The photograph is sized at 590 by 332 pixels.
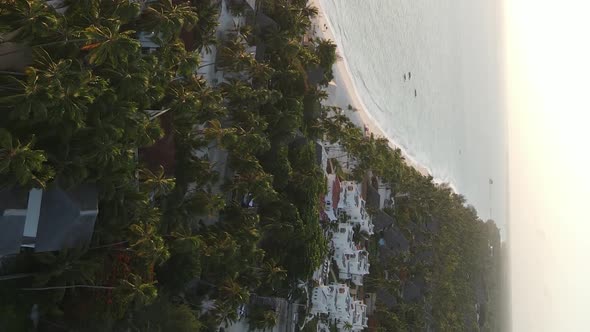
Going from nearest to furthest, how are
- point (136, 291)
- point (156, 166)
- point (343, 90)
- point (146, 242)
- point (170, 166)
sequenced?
point (136, 291), point (146, 242), point (156, 166), point (170, 166), point (343, 90)

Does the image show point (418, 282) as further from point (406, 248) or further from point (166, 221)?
point (166, 221)

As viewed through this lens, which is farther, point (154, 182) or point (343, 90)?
point (343, 90)

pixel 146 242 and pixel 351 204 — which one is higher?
pixel 351 204

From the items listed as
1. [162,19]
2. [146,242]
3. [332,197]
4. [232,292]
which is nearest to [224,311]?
[232,292]

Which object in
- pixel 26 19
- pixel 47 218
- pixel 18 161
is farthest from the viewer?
pixel 47 218

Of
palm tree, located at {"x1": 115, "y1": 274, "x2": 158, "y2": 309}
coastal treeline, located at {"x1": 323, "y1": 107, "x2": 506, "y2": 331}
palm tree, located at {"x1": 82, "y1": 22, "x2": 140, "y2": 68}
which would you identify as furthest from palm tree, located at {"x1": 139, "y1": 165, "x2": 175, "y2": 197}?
coastal treeline, located at {"x1": 323, "y1": 107, "x2": 506, "y2": 331}

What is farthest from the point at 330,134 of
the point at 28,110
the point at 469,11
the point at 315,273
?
the point at 469,11

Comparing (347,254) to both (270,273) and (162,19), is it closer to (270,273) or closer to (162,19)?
(270,273)
